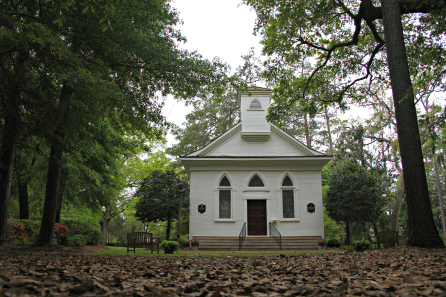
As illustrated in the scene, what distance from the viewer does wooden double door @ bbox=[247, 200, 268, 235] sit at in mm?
17531

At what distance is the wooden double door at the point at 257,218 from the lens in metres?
17.5

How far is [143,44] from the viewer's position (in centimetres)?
920

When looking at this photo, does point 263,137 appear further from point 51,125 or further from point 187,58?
point 51,125

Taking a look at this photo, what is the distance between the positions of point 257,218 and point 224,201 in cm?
214

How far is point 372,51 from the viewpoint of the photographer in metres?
12.2

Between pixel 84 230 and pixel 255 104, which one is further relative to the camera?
pixel 255 104

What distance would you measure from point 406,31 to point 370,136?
15.0 meters

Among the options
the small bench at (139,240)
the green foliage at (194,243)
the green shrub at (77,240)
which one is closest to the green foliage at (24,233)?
the green shrub at (77,240)

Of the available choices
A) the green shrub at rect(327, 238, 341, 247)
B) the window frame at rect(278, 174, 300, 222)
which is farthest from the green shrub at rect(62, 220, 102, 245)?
the green shrub at rect(327, 238, 341, 247)

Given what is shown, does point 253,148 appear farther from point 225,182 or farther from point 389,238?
point 389,238

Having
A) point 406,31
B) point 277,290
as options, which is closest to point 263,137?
→ point 406,31

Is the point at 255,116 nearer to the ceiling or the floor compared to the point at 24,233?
nearer to the ceiling

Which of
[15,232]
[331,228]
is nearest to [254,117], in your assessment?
Answer: [15,232]

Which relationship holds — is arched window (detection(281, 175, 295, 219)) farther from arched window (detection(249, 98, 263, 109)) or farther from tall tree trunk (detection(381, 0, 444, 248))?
tall tree trunk (detection(381, 0, 444, 248))
